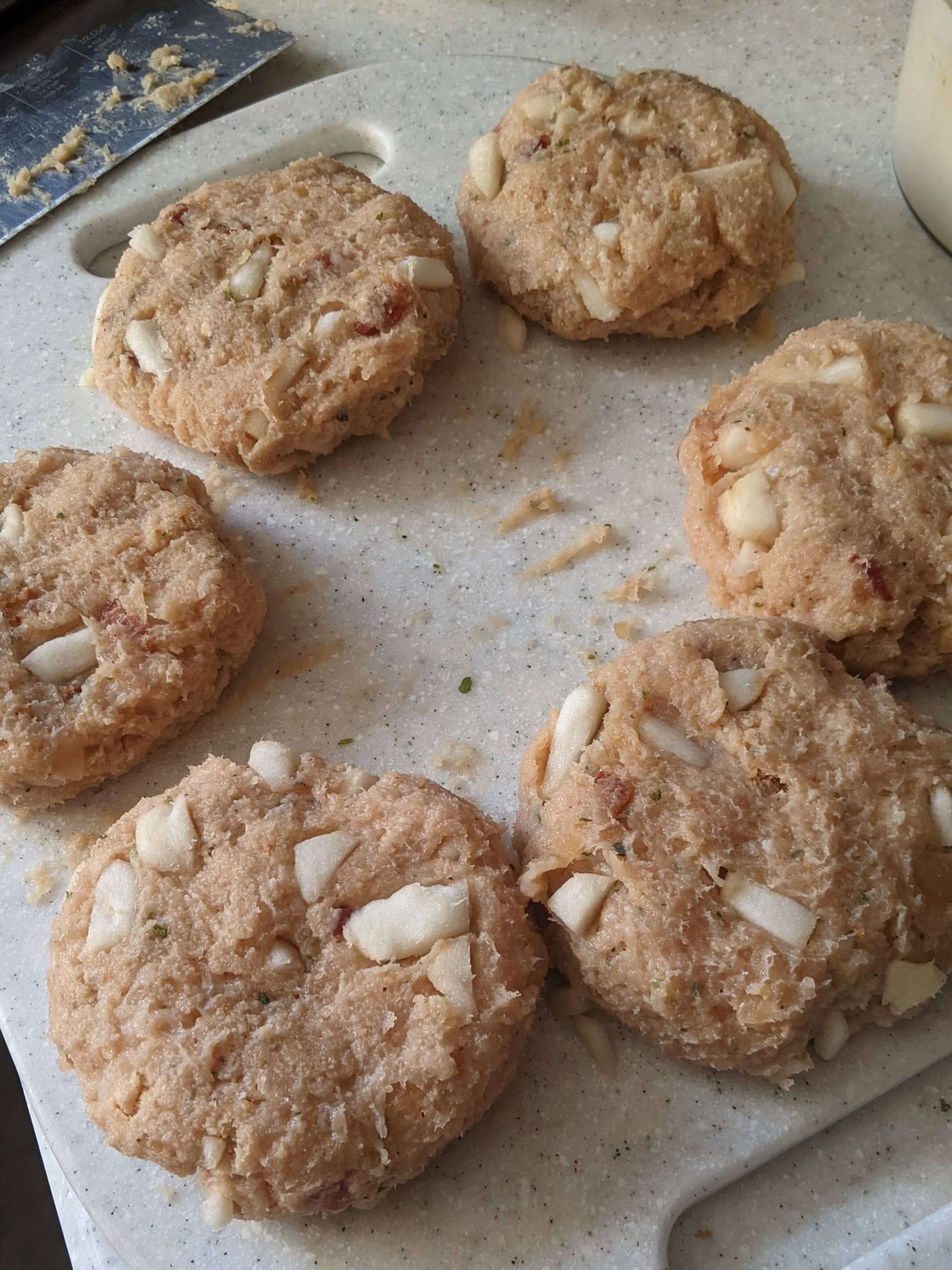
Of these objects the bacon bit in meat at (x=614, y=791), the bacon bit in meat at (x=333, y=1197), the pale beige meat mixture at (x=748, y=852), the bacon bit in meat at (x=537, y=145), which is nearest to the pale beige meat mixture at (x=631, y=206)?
the bacon bit in meat at (x=537, y=145)

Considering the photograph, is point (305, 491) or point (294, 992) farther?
point (305, 491)

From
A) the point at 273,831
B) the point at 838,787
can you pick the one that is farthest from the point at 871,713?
the point at 273,831

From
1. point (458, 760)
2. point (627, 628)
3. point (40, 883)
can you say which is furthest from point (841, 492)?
point (40, 883)

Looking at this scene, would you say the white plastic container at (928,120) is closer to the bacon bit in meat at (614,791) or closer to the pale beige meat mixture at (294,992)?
the bacon bit in meat at (614,791)

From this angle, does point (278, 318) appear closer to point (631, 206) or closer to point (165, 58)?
point (631, 206)

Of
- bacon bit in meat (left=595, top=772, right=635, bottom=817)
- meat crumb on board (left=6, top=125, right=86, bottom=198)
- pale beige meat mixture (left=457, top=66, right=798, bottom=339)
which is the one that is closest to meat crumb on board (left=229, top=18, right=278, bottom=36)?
meat crumb on board (left=6, top=125, right=86, bottom=198)

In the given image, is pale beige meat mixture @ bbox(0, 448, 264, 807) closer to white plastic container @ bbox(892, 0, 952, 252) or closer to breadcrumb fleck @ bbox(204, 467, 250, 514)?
breadcrumb fleck @ bbox(204, 467, 250, 514)

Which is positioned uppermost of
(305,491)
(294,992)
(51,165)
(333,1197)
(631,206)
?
(51,165)
